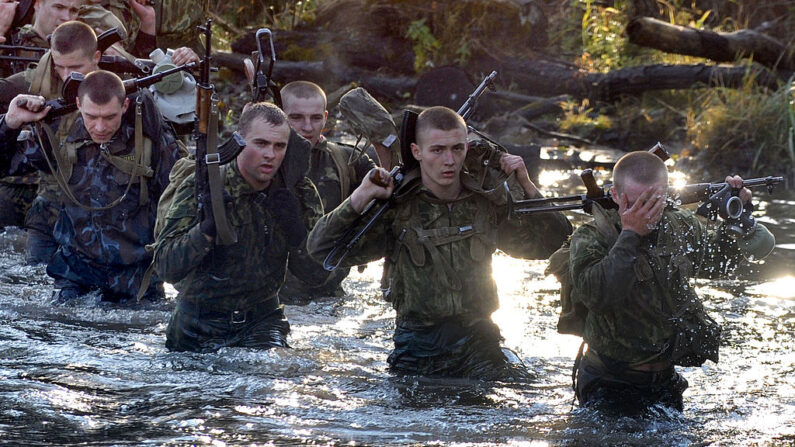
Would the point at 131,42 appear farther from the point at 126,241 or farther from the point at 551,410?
the point at 551,410

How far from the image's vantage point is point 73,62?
7.61m

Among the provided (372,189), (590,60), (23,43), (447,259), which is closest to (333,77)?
(590,60)

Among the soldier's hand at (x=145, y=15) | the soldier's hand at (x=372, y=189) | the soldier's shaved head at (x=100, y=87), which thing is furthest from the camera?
the soldier's hand at (x=145, y=15)

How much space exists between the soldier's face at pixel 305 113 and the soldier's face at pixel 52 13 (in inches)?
A: 98.9

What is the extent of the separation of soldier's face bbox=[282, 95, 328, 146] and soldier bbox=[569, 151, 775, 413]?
2670 millimetres

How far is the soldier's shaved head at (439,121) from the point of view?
18.4ft

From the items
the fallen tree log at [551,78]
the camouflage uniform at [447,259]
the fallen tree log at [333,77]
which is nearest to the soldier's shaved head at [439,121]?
the camouflage uniform at [447,259]

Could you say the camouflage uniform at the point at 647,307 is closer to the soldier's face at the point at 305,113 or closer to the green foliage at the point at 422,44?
the soldier's face at the point at 305,113

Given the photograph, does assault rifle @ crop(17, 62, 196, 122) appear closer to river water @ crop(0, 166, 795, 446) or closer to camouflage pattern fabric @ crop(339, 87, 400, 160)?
camouflage pattern fabric @ crop(339, 87, 400, 160)

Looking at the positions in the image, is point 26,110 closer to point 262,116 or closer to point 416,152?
point 262,116

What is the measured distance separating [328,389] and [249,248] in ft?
3.01

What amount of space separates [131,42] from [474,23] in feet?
27.5

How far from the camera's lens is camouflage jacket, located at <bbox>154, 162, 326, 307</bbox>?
6.09m

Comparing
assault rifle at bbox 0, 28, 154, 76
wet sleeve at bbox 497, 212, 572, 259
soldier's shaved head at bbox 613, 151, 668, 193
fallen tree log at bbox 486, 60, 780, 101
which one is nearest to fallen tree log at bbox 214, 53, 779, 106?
fallen tree log at bbox 486, 60, 780, 101
